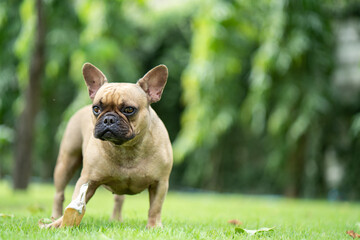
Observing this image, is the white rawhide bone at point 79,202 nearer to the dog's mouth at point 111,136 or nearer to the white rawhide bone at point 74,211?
the white rawhide bone at point 74,211

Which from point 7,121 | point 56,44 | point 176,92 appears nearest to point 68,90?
point 7,121

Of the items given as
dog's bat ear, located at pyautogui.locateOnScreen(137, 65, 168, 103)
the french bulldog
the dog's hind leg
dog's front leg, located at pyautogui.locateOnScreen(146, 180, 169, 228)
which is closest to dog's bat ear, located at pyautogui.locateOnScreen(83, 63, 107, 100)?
the french bulldog

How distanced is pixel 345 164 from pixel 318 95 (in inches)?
104

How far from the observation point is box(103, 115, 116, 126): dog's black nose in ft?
11.5

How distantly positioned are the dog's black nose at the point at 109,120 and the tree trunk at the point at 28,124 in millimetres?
7746

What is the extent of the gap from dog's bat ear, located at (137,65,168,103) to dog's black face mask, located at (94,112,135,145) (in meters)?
0.51

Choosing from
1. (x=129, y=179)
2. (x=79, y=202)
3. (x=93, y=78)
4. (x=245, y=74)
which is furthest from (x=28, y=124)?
(x=79, y=202)

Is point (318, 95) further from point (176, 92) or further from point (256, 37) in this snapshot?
point (176, 92)

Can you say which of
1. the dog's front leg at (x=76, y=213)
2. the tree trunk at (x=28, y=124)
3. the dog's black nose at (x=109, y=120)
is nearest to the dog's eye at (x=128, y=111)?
the dog's black nose at (x=109, y=120)

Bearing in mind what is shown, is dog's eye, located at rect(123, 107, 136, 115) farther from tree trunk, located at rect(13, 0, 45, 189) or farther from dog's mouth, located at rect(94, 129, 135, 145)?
tree trunk, located at rect(13, 0, 45, 189)

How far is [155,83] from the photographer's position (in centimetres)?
405

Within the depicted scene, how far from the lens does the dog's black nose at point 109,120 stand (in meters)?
3.50

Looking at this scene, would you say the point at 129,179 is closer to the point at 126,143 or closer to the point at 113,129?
the point at 126,143

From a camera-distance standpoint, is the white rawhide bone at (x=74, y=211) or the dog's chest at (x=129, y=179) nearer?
the white rawhide bone at (x=74, y=211)
